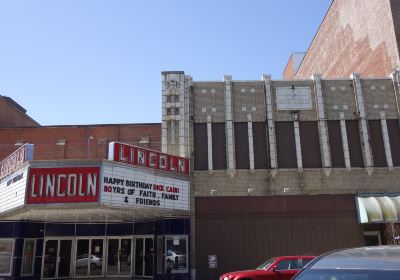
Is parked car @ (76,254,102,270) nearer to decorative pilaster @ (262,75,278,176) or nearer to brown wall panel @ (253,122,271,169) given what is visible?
brown wall panel @ (253,122,271,169)

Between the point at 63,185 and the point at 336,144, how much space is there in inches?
598

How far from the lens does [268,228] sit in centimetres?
2380

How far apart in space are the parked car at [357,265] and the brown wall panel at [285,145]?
823 inches

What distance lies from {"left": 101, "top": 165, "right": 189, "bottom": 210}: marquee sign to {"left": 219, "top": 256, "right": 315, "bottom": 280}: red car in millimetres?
6847

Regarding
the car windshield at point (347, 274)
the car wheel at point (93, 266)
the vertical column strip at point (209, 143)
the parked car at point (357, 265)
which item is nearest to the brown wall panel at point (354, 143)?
the vertical column strip at point (209, 143)

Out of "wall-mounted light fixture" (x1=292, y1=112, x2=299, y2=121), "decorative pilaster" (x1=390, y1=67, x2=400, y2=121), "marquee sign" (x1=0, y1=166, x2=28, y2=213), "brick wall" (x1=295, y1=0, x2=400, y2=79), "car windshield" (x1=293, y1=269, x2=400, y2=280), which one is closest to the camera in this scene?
"car windshield" (x1=293, y1=269, x2=400, y2=280)

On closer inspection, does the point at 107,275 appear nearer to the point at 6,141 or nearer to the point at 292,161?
the point at 292,161

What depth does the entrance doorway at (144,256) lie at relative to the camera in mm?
24531

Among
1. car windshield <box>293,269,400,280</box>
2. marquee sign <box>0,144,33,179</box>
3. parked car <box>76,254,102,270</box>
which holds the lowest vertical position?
parked car <box>76,254,102,270</box>

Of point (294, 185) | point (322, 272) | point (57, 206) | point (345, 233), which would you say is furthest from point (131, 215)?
point (322, 272)

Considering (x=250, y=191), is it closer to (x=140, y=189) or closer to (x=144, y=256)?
(x=140, y=189)

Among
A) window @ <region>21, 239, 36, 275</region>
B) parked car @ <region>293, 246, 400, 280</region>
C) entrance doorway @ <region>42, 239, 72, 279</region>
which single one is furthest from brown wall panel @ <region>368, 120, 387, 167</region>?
parked car @ <region>293, 246, 400, 280</region>

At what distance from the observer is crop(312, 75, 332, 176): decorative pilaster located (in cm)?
2473

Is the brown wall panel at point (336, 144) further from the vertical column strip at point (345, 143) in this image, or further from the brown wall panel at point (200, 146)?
the brown wall panel at point (200, 146)
